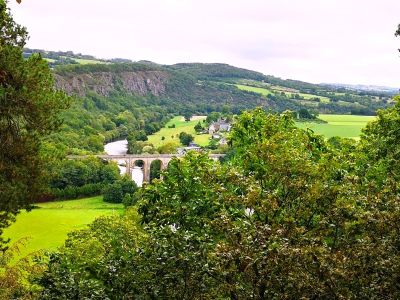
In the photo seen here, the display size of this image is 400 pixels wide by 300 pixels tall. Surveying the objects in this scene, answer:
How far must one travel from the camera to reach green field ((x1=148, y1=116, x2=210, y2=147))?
12931cm

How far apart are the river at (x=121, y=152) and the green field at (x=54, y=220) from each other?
22747 millimetres

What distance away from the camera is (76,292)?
1026cm

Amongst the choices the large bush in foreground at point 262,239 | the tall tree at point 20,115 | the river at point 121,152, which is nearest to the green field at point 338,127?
the river at point 121,152

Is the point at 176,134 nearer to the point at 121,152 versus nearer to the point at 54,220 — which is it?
the point at 121,152

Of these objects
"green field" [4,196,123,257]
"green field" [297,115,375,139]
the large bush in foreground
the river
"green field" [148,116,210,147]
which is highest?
the large bush in foreground

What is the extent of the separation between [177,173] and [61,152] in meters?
6.04

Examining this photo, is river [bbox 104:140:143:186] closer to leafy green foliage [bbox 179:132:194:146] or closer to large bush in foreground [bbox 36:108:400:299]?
leafy green foliage [bbox 179:132:194:146]

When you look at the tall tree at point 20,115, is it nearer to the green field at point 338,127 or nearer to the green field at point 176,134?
the green field at point 338,127

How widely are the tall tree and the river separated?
252 ft

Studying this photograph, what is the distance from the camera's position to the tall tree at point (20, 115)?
1466 centimetres

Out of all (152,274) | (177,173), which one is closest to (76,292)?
(152,274)

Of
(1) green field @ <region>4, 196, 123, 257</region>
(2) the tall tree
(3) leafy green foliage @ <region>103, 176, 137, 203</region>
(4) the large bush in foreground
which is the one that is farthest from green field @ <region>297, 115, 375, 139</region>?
(4) the large bush in foreground

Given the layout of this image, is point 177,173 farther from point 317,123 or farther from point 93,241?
point 317,123

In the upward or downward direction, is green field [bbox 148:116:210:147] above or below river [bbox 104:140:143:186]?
above
